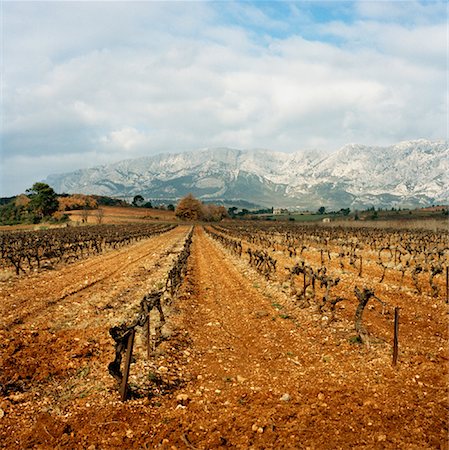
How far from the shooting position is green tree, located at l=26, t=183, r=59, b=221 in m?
107

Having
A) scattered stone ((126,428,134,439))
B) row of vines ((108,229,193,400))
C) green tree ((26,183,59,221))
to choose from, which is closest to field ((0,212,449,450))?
scattered stone ((126,428,134,439))

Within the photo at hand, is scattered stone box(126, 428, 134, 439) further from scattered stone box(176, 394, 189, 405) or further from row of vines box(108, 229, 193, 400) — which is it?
scattered stone box(176, 394, 189, 405)

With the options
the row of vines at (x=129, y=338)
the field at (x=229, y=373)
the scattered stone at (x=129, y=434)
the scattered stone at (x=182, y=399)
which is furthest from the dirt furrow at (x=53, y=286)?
the scattered stone at (x=129, y=434)

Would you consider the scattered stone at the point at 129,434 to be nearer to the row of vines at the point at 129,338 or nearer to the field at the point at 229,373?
the field at the point at 229,373

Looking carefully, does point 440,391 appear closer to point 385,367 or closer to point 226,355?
point 385,367

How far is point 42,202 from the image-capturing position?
107 metres

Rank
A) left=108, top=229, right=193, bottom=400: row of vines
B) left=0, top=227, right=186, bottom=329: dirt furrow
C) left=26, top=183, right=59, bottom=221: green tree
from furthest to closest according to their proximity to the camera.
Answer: left=26, top=183, right=59, bottom=221: green tree
left=0, top=227, right=186, bottom=329: dirt furrow
left=108, top=229, right=193, bottom=400: row of vines

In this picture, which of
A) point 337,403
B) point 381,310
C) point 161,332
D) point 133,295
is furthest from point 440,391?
point 133,295

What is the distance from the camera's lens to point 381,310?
14.7 m

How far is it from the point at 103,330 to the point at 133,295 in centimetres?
510

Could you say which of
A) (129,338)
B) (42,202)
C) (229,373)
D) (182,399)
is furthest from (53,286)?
(42,202)

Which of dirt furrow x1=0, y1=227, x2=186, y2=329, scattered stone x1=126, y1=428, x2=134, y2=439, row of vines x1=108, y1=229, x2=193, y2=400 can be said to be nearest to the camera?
scattered stone x1=126, y1=428, x2=134, y2=439

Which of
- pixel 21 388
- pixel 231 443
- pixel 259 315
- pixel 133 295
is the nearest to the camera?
pixel 231 443

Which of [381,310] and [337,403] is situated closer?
[337,403]
